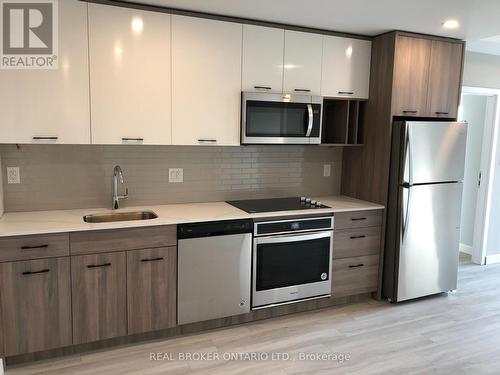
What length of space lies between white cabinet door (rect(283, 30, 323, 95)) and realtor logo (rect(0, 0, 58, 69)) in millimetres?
1754

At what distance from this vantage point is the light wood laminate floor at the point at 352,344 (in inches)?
105

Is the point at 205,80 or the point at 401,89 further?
the point at 401,89

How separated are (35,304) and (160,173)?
1.35 metres

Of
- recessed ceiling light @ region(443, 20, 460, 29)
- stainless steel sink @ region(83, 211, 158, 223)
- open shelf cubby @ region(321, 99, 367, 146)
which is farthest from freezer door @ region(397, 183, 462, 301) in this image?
stainless steel sink @ region(83, 211, 158, 223)

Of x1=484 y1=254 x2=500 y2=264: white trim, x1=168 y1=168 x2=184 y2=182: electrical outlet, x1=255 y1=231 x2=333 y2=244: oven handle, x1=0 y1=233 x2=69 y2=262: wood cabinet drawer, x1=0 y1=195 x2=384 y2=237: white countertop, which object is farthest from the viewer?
x1=484 y1=254 x2=500 y2=264: white trim

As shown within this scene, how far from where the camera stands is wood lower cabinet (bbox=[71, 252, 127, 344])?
2689 millimetres

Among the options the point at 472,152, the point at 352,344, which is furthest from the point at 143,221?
the point at 472,152

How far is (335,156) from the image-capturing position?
4.18 m

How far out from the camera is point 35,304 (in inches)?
102

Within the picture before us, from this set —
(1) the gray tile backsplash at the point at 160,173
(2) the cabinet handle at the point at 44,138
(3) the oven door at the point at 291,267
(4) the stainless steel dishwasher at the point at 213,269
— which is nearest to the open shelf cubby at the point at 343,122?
(1) the gray tile backsplash at the point at 160,173

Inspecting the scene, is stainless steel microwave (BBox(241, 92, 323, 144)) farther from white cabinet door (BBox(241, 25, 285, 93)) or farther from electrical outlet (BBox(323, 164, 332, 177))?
electrical outlet (BBox(323, 164, 332, 177))

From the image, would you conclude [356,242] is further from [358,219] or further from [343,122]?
[343,122]

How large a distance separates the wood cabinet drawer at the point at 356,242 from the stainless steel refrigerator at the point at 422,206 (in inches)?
4.8

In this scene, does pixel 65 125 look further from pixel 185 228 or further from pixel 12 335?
pixel 12 335
